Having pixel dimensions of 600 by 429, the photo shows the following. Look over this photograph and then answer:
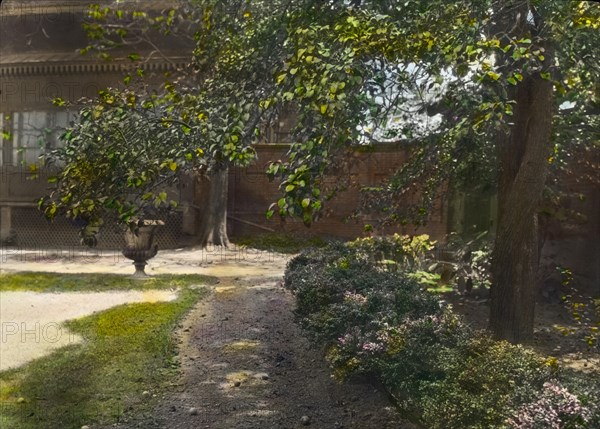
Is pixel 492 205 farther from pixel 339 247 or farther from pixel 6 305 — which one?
pixel 6 305

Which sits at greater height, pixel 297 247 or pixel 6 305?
pixel 297 247

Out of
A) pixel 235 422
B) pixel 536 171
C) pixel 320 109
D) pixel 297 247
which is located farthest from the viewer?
pixel 297 247

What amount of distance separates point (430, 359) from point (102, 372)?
4.11 metres

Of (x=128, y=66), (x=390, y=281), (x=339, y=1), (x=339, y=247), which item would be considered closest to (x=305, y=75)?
(x=339, y=1)

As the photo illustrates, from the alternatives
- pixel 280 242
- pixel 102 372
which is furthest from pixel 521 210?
pixel 102 372

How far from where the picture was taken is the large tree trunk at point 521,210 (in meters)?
6.61

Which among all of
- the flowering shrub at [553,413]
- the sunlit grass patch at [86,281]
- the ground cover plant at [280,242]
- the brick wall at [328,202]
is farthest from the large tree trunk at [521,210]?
the sunlit grass patch at [86,281]

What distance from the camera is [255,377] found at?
22.8ft

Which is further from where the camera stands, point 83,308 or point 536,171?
point 83,308

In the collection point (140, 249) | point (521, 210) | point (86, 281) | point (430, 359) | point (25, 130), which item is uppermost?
point (25, 130)

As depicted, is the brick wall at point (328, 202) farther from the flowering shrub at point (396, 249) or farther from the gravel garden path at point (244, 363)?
the gravel garden path at point (244, 363)

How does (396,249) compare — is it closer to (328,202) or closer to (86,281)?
(328,202)

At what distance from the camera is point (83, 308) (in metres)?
9.21

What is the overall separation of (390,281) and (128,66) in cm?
696
